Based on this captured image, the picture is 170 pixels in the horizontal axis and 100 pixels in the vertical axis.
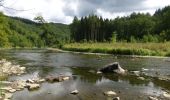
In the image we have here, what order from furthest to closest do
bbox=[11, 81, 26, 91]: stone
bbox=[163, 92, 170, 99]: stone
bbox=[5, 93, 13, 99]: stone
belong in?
bbox=[11, 81, 26, 91]: stone, bbox=[163, 92, 170, 99]: stone, bbox=[5, 93, 13, 99]: stone

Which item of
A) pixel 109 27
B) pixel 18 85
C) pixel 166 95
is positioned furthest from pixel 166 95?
pixel 109 27

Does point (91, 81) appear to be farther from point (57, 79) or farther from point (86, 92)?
point (86, 92)

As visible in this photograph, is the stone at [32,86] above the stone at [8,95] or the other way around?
above

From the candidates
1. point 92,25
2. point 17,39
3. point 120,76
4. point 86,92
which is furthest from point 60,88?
point 17,39

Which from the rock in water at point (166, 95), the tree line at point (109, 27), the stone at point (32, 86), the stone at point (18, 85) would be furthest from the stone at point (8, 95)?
the tree line at point (109, 27)

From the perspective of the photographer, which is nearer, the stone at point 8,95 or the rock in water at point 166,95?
the stone at point 8,95

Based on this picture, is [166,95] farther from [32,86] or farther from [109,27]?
[109,27]

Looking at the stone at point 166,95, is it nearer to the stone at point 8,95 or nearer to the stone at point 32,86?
the stone at point 32,86

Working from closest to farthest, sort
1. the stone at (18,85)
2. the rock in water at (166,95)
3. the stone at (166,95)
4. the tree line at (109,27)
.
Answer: the rock in water at (166,95) < the stone at (166,95) < the stone at (18,85) < the tree line at (109,27)

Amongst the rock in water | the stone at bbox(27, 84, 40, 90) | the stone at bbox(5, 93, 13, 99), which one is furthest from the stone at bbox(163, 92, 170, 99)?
the stone at bbox(5, 93, 13, 99)

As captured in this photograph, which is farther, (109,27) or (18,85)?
(109,27)

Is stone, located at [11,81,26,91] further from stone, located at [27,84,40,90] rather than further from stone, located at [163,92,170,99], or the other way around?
stone, located at [163,92,170,99]

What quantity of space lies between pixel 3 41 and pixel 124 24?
246 feet

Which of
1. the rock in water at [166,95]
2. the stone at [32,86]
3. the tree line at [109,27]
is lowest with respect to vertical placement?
the rock in water at [166,95]
